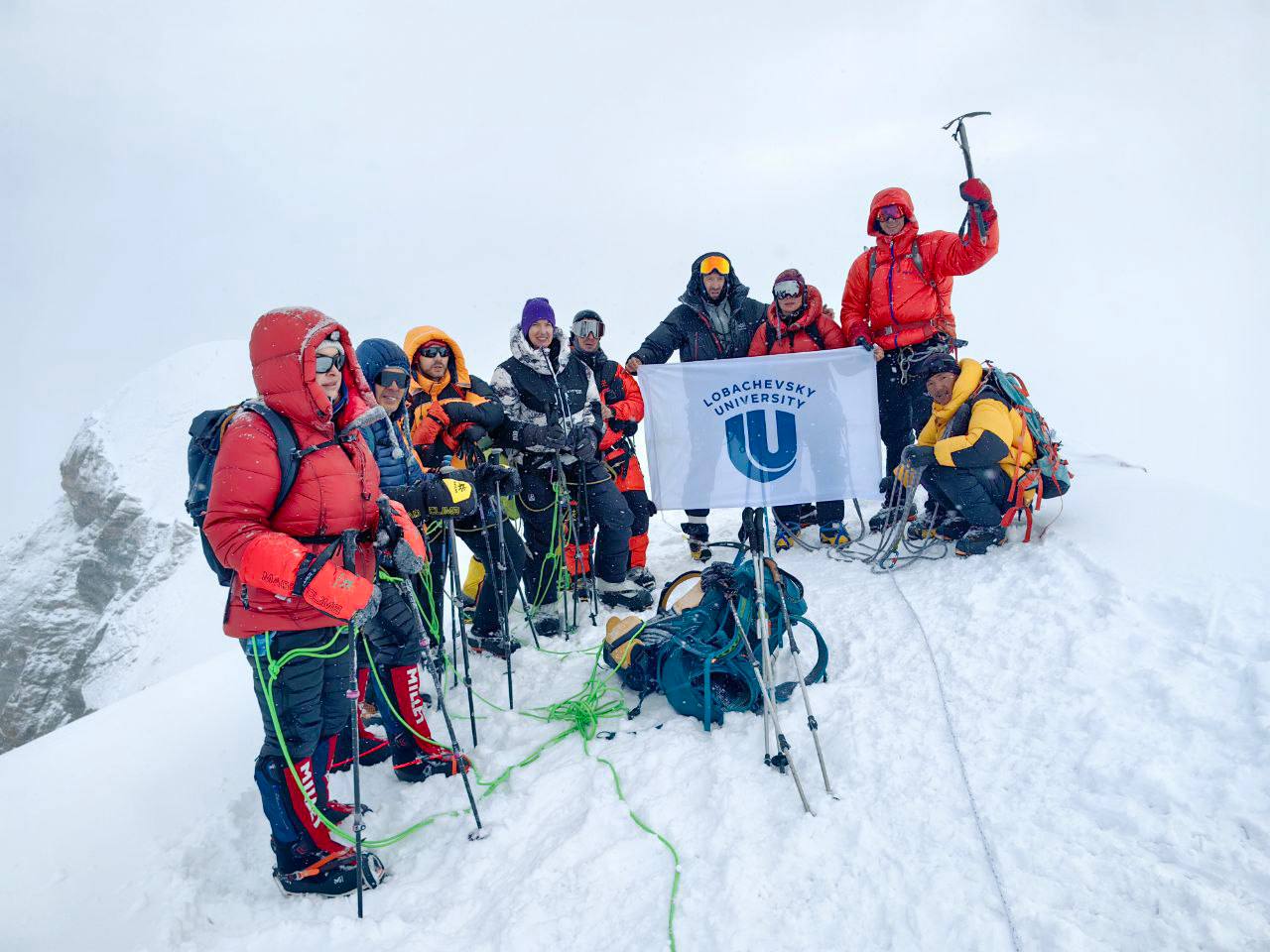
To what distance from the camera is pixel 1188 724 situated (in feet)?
8.85

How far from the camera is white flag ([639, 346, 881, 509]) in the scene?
5.15 meters

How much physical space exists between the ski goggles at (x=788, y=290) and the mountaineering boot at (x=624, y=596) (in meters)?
2.92

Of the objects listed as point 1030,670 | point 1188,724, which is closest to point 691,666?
point 1030,670

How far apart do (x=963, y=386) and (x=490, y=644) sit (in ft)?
13.7

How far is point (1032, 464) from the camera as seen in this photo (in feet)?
15.8

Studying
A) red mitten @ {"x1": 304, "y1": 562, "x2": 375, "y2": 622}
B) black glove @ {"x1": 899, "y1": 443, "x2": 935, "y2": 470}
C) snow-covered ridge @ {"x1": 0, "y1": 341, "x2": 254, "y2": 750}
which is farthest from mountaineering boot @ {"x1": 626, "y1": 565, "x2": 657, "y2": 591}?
snow-covered ridge @ {"x1": 0, "y1": 341, "x2": 254, "y2": 750}

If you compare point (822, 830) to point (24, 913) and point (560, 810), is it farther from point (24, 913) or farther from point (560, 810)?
point (24, 913)

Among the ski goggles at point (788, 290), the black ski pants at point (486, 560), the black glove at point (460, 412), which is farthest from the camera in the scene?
the ski goggles at point (788, 290)

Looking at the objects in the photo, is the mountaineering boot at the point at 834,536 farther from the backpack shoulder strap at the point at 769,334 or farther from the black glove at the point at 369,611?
the black glove at the point at 369,611

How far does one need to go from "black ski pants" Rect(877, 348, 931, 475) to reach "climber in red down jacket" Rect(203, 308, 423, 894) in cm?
434

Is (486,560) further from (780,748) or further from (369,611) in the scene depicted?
(780,748)

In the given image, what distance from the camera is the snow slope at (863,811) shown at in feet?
7.21

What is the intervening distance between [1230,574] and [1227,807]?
1.84 metres

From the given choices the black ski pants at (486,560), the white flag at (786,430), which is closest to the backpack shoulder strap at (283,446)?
the black ski pants at (486,560)
